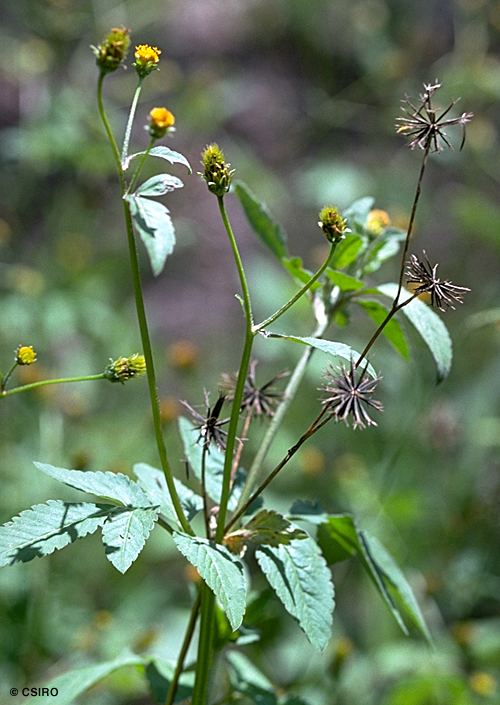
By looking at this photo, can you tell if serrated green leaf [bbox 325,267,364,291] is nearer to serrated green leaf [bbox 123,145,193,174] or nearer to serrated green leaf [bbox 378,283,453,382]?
serrated green leaf [bbox 378,283,453,382]

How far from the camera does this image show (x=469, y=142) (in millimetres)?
2320

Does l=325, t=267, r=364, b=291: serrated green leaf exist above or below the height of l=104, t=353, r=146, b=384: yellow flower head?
above

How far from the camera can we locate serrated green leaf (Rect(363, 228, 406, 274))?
3.01 feet

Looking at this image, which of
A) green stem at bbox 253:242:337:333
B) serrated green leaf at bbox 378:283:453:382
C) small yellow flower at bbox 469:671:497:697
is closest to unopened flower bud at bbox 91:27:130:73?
green stem at bbox 253:242:337:333

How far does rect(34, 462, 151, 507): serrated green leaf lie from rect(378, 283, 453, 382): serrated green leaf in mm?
285

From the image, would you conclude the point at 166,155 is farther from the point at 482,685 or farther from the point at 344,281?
the point at 482,685

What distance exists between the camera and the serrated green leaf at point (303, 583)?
0.68 m

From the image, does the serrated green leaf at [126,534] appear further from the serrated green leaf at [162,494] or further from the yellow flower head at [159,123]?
the yellow flower head at [159,123]

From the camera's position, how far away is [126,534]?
2.07ft

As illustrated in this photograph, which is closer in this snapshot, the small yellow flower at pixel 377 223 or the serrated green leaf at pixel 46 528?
the serrated green leaf at pixel 46 528

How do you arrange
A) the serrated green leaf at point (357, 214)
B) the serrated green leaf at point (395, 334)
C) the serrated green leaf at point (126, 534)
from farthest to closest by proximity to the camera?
1. the serrated green leaf at point (357, 214)
2. the serrated green leaf at point (395, 334)
3. the serrated green leaf at point (126, 534)

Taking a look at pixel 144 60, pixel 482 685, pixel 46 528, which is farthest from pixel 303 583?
pixel 482 685

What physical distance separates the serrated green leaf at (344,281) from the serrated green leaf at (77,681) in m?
0.41

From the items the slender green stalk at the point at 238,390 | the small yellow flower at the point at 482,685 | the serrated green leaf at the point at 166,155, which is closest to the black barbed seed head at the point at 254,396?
the slender green stalk at the point at 238,390
